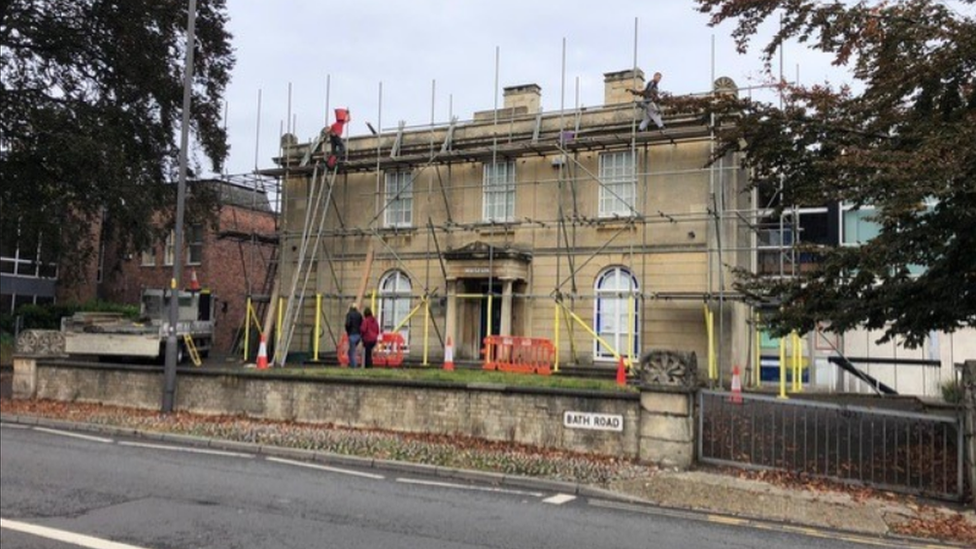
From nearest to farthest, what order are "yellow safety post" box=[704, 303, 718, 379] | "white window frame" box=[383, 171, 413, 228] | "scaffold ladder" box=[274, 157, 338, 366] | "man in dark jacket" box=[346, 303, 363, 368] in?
"man in dark jacket" box=[346, 303, 363, 368], "yellow safety post" box=[704, 303, 718, 379], "scaffold ladder" box=[274, 157, 338, 366], "white window frame" box=[383, 171, 413, 228]

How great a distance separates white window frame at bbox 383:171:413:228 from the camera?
2645 centimetres

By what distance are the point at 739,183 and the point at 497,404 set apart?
12.9 metres

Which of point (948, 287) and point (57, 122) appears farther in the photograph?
point (57, 122)

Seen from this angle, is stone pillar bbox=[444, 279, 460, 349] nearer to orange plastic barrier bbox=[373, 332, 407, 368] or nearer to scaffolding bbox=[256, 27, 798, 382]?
scaffolding bbox=[256, 27, 798, 382]

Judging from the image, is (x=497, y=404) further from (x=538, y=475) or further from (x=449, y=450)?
(x=538, y=475)

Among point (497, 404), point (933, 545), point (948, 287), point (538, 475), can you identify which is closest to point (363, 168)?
point (497, 404)

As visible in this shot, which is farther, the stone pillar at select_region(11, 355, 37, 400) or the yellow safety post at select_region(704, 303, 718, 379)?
the yellow safety post at select_region(704, 303, 718, 379)

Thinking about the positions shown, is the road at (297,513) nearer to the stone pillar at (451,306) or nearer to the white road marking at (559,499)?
the white road marking at (559,499)

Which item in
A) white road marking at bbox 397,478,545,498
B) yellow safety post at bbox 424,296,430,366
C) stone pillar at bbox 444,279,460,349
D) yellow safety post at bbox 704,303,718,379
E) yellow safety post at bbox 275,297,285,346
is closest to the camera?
white road marking at bbox 397,478,545,498

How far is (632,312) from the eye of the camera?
868 inches

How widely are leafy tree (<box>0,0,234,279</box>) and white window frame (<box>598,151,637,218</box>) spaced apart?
38.8 ft

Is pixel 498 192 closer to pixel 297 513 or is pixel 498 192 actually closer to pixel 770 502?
pixel 770 502

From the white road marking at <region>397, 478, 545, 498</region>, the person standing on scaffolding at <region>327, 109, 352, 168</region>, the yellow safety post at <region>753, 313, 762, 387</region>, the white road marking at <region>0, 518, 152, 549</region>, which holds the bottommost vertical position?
the white road marking at <region>397, 478, 545, 498</region>

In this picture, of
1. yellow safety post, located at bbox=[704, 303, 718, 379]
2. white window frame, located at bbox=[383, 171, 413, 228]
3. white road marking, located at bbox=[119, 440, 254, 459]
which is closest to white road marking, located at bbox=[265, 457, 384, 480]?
white road marking, located at bbox=[119, 440, 254, 459]
